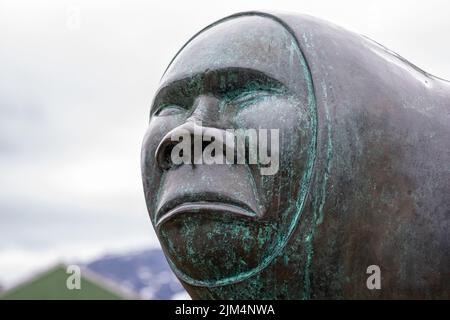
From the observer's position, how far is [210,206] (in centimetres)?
338

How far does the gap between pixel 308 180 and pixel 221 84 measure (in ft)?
1.93

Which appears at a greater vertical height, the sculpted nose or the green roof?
the sculpted nose

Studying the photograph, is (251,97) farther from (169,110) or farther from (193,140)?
(169,110)

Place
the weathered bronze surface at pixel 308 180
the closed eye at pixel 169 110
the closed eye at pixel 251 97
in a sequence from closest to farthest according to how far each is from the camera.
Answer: the weathered bronze surface at pixel 308 180 → the closed eye at pixel 251 97 → the closed eye at pixel 169 110

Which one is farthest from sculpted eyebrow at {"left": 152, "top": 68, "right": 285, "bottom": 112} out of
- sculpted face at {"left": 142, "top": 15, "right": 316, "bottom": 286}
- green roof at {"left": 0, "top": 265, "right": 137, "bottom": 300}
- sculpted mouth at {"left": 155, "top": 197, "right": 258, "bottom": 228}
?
green roof at {"left": 0, "top": 265, "right": 137, "bottom": 300}

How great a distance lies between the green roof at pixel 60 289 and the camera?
13469 millimetres

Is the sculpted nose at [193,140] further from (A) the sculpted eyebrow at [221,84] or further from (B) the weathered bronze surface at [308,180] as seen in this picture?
(A) the sculpted eyebrow at [221,84]

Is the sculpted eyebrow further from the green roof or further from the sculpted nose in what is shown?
the green roof

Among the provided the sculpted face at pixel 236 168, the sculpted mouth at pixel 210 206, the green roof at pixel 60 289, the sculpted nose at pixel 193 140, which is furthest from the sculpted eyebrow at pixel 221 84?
the green roof at pixel 60 289

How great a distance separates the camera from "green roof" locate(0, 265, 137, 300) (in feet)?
44.2

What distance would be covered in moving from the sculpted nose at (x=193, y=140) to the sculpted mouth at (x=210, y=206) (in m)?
0.17

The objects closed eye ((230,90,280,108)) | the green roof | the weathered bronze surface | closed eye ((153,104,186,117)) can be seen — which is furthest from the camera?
the green roof

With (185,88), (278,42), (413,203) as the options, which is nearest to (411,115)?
(413,203)

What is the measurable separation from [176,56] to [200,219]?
0.95m
